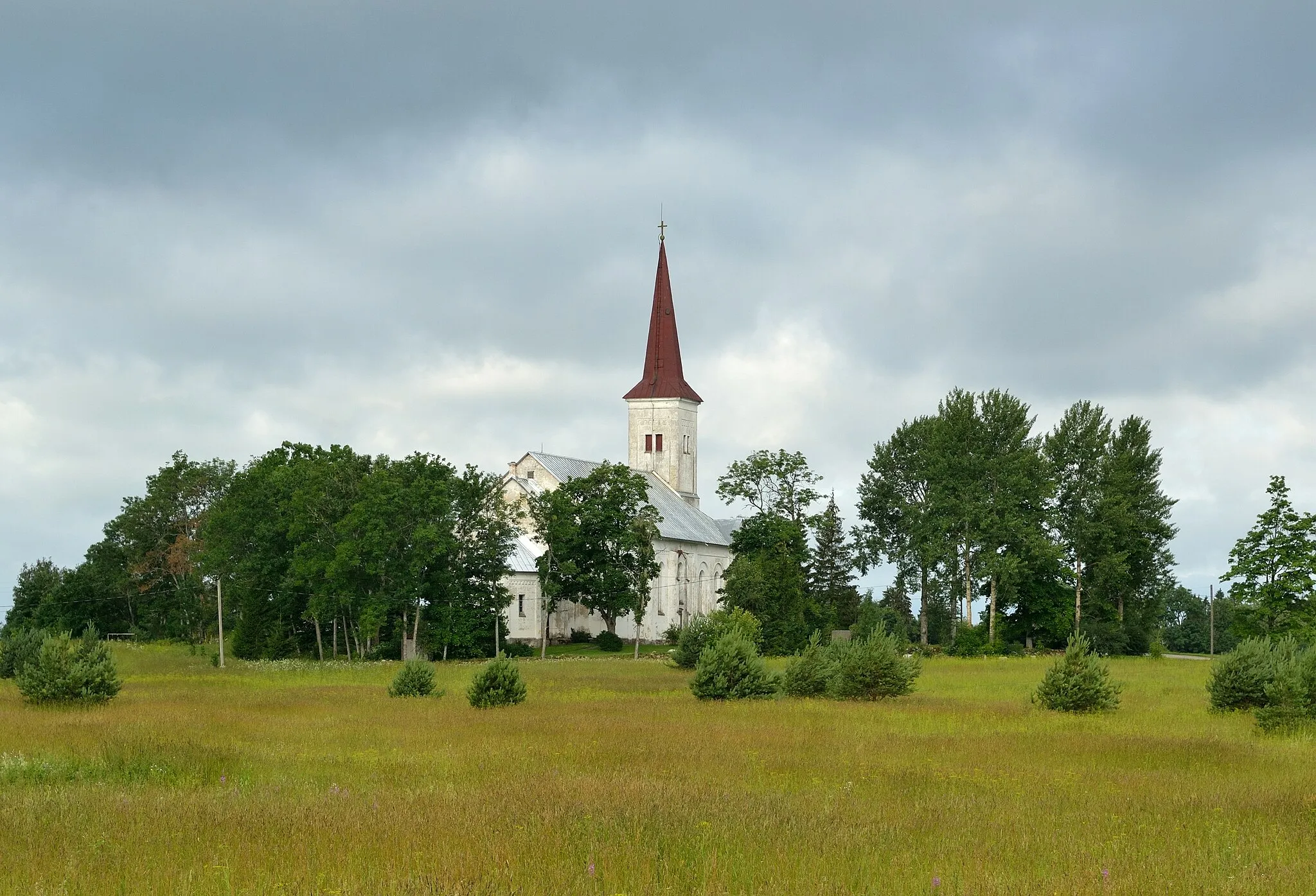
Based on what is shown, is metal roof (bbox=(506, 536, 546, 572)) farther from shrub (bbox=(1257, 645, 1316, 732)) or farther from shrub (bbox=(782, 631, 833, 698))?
shrub (bbox=(1257, 645, 1316, 732))

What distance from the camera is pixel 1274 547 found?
60562 millimetres

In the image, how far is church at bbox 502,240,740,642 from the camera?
7919cm

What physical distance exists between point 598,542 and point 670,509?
22.4m

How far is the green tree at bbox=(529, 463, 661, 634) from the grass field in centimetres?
4233

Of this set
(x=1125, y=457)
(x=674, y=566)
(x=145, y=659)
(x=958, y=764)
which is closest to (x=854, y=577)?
(x=674, y=566)

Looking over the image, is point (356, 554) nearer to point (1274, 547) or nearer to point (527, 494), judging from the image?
point (527, 494)

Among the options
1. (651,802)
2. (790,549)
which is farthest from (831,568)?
(651,802)

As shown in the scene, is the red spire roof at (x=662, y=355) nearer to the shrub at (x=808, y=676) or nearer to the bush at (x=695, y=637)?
the bush at (x=695, y=637)

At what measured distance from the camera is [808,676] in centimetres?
3316

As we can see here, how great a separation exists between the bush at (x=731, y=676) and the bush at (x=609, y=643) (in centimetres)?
4482

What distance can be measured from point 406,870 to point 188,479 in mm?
88270

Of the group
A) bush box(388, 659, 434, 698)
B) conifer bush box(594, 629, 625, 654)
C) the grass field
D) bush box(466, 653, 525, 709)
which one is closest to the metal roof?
conifer bush box(594, 629, 625, 654)

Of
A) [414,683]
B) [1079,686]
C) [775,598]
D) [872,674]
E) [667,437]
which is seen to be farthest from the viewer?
[667,437]

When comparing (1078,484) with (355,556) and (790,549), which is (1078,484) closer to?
(790,549)
